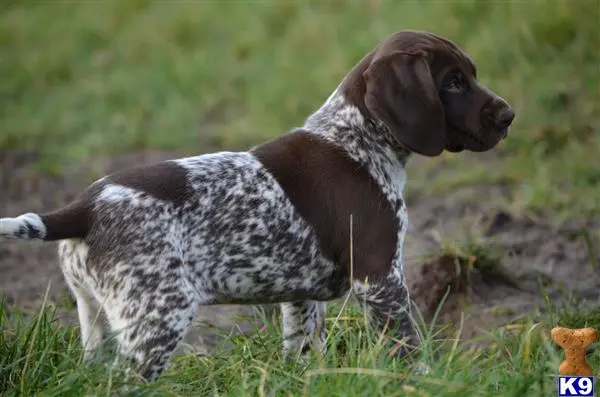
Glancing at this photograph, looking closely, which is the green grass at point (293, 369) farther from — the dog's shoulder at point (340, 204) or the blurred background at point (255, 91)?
the blurred background at point (255, 91)

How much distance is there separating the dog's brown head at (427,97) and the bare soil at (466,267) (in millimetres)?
780

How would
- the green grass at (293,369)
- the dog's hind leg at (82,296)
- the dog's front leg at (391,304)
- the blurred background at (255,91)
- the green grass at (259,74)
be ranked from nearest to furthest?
the green grass at (293,369) → the dog's hind leg at (82,296) → the dog's front leg at (391,304) → the blurred background at (255,91) → the green grass at (259,74)

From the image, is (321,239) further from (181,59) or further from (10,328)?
(181,59)

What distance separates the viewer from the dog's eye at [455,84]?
5086 mm

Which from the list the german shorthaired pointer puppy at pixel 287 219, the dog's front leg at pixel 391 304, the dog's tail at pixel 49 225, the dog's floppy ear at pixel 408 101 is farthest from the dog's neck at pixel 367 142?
the dog's tail at pixel 49 225

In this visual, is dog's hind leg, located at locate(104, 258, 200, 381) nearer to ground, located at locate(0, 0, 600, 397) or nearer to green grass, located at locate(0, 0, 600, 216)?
ground, located at locate(0, 0, 600, 397)

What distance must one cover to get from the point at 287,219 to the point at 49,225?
0.97 m

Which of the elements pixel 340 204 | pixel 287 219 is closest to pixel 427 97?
pixel 340 204

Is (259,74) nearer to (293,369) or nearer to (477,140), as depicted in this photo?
(477,140)

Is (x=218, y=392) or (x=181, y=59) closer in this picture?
(x=218, y=392)

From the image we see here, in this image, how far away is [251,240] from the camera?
475 cm

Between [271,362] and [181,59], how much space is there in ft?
24.9

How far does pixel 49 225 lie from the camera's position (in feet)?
14.5

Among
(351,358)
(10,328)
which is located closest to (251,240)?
(351,358)
